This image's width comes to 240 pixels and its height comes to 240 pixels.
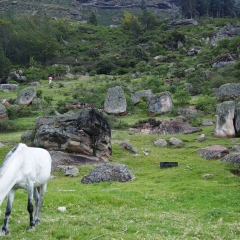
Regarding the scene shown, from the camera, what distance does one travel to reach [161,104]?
53250 millimetres

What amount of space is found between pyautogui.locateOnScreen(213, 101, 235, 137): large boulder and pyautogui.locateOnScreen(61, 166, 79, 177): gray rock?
1850 centimetres

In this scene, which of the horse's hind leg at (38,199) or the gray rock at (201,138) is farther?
the gray rock at (201,138)

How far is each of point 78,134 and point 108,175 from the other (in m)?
8.10

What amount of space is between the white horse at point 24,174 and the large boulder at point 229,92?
151 ft

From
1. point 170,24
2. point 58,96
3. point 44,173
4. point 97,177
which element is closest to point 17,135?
point 97,177

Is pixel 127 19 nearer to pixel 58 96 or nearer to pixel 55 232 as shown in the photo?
pixel 58 96

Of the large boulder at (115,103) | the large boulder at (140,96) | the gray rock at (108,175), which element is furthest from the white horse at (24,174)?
the large boulder at (140,96)

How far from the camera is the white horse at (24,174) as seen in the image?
10070 millimetres

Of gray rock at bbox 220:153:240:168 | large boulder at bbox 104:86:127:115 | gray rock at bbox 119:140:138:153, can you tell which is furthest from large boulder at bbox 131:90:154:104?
gray rock at bbox 220:153:240:168

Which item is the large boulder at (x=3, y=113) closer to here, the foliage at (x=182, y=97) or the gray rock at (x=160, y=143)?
the gray rock at (x=160, y=143)

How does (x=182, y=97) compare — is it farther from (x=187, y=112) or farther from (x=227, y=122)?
(x=227, y=122)

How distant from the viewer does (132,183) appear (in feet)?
82.0

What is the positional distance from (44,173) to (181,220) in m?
5.45

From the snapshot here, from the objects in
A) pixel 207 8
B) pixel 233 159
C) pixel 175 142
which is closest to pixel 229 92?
pixel 175 142
